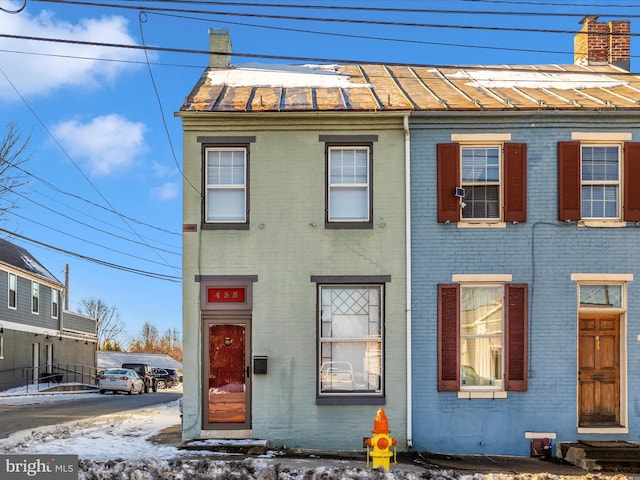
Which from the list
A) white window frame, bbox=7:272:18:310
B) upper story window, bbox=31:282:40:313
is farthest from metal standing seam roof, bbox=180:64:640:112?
upper story window, bbox=31:282:40:313

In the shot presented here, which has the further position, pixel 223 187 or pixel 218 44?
pixel 218 44

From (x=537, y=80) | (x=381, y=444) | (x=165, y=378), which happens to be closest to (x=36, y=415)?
(x=381, y=444)

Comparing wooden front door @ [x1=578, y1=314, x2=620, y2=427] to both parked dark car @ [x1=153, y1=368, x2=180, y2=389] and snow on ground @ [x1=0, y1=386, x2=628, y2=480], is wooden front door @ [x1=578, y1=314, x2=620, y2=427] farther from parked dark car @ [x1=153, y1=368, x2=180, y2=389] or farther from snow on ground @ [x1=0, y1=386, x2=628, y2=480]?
parked dark car @ [x1=153, y1=368, x2=180, y2=389]

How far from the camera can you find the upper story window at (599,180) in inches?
505

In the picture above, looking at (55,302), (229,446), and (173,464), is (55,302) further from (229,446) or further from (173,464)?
(173,464)

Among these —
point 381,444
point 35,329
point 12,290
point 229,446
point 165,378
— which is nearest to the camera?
point 381,444

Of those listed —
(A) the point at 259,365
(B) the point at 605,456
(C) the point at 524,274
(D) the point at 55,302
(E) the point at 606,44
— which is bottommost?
(B) the point at 605,456

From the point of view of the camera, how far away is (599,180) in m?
13.1

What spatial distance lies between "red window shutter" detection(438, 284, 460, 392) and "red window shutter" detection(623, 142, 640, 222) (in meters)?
3.63

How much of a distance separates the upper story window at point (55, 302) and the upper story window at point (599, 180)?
33456mm

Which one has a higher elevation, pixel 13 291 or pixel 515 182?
pixel 515 182

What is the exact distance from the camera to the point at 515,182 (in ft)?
42.2

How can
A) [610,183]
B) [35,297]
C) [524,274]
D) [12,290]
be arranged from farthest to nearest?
1. [35,297]
2. [12,290]
3. [610,183]
4. [524,274]

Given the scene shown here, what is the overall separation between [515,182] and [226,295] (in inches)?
236
